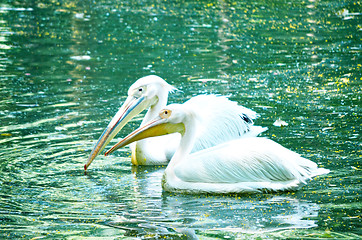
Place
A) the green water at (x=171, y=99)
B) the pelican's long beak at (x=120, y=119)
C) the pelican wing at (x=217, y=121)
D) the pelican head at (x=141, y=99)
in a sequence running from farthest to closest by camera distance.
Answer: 1. the pelican head at (x=141, y=99)
2. the pelican wing at (x=217, y=121)
3. the pelican's long beak at (x=120, y=119)
4. the green water at (x=171, y=99)

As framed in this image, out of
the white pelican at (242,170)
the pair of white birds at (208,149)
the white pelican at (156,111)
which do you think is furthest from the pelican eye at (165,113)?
the white pelican at (156,111)

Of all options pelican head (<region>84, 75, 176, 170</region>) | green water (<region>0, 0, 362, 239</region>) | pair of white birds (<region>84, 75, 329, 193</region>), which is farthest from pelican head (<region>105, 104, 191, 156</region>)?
pelican head (<region>84, 75, 176, 170</region>)

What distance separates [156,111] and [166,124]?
0.89m

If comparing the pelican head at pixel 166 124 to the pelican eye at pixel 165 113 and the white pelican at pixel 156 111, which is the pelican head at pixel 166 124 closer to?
the pelican eye at pixel 165 113

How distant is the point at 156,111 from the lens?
6.43m

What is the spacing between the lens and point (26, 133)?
6.90 m

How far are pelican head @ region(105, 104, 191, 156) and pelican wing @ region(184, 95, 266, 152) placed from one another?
0.50 m

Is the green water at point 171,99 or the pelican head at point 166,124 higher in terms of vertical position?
the pelican head at point 166,124

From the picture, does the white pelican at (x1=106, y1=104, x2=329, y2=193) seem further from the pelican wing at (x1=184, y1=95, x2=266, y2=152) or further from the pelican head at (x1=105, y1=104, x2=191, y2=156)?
the pelican wing at (x1=184, y1=95, x2=266, y2=152)

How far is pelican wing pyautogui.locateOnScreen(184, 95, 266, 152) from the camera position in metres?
6.08

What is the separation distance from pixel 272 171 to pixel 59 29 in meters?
8.36

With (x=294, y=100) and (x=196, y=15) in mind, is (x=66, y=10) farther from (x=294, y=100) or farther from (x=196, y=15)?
(x=294, y=100)

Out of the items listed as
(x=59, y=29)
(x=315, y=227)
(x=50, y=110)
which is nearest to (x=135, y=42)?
(x=59, y=29)

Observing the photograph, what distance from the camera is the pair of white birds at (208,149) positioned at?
5207mm
